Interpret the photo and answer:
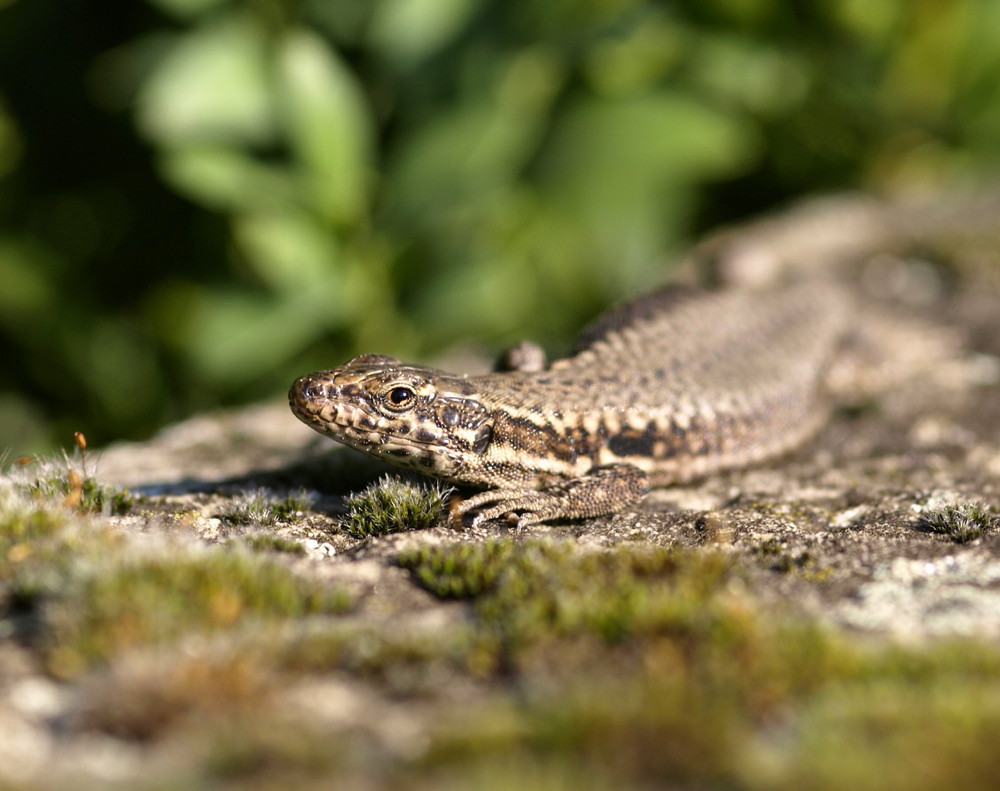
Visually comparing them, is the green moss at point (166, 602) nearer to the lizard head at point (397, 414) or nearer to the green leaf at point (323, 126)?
the lizard head at point (397, 414)

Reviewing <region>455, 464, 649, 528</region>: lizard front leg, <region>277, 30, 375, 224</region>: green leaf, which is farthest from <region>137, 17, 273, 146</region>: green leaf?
<region>455, 464, 649, 528</region>: lizard front leg

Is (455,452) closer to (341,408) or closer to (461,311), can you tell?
(341,408)

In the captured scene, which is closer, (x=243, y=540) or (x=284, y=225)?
(x=243, y=540)

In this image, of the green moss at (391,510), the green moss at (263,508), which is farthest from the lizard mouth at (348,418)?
the green moss at (263,508)

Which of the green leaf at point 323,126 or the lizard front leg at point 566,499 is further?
the green leaf at point 323,126

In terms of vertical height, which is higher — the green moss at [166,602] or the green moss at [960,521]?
the green moss at [960,521]

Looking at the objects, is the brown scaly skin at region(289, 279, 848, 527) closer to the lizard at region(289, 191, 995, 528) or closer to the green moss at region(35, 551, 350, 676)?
the lizard at region(289, 191, 995, 528)

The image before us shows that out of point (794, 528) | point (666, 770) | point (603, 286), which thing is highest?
point (603, 286)

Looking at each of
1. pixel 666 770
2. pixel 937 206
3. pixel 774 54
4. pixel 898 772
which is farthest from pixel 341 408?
pixel 937 206
